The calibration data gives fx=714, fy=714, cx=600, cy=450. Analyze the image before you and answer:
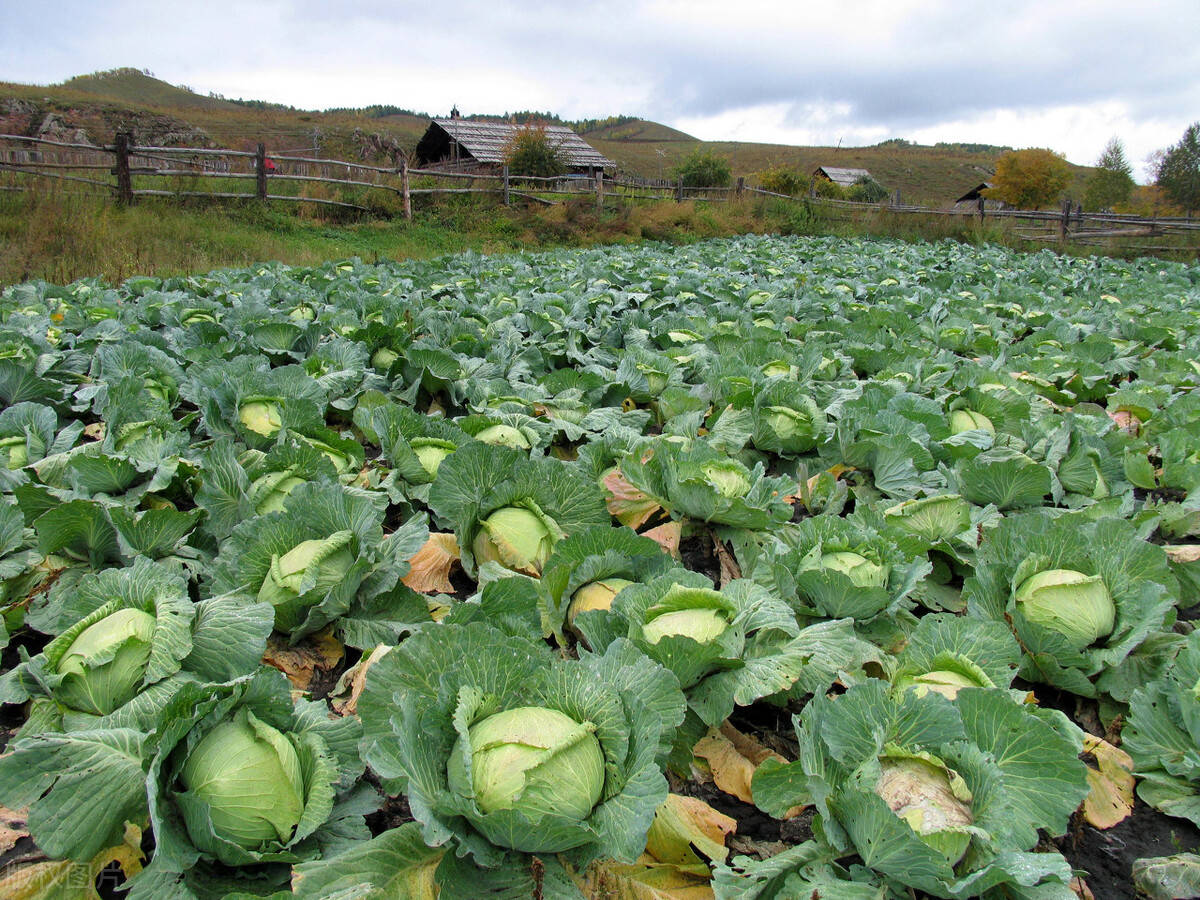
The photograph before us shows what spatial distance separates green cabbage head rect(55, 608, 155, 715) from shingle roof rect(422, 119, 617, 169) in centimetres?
3622

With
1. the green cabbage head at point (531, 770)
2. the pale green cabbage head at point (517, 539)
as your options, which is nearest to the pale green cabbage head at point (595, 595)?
the pale green cabbage head at point (517, 539)

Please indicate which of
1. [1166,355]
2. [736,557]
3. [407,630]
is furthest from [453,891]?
[1166,355]

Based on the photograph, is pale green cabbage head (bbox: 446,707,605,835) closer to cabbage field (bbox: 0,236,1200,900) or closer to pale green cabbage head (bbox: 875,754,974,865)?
cabbage field (bbox: 0,236,1200,900)

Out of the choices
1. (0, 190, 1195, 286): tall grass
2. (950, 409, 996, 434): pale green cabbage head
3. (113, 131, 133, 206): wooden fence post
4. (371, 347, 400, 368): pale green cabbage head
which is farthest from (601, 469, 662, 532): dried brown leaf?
(113, 131, 133, 206): wooden fence post

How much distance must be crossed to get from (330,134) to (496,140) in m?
38.3

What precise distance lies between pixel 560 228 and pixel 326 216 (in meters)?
5.98

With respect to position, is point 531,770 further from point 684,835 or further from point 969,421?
point 969,421

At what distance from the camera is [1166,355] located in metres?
5.34

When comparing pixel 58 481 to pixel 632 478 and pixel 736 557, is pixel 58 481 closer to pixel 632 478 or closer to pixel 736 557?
pixel 632 478

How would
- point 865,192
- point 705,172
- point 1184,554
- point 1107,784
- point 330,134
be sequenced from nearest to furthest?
point 1107,784 → point 1184,554 → point 705,172 → point 865,192 → point 330,134

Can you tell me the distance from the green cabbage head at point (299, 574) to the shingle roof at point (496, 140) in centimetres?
3581

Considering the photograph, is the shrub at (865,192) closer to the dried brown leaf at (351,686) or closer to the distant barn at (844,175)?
the distant barn at (844,175)

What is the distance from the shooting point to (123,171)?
573 inches

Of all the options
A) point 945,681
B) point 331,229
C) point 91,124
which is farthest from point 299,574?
point 91,124
